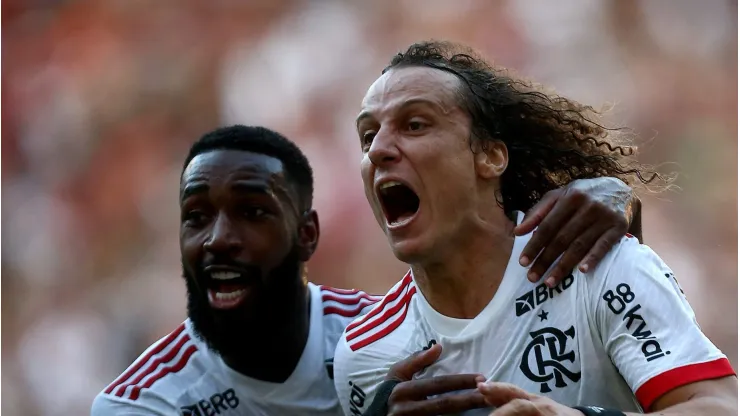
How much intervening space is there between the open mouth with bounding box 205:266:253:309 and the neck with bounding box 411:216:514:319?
92 centimetres

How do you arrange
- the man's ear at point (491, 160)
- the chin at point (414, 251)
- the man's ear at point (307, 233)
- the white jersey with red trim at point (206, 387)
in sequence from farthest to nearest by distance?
the man's ear at point (307, 233) < the white jersey with red trim at point (206, 387) < the man's ear at point (491, 160) < the chin at point (414, 251)

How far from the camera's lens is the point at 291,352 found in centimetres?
417

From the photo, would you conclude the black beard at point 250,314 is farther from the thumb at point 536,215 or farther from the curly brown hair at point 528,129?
the thumb at point 536,215

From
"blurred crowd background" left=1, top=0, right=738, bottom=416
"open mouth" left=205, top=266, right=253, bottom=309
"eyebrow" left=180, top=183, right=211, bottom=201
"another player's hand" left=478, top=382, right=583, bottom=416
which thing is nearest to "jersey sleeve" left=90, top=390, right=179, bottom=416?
"open mouth" left=205, top=266, right=253, bottom=309

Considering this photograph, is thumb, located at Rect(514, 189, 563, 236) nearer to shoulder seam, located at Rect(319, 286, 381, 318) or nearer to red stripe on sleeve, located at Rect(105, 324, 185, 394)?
shoulder seam, located at Rect(319, 286, 381, 318)

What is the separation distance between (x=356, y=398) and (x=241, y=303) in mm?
716

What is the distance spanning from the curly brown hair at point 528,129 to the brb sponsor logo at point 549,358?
1.80 ft

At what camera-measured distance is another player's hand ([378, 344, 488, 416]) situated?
118 inches

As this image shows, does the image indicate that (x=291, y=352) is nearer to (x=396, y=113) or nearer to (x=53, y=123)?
(x=396, y=113)

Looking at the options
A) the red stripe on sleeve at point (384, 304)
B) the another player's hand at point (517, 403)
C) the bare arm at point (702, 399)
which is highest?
the red stripe on sleeve at point (384, 304)

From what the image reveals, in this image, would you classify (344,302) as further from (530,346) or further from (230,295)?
(530,346)

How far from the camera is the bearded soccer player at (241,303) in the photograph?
3924 millimetres

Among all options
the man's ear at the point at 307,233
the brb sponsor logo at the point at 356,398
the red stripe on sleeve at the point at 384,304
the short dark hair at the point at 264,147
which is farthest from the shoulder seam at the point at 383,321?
the short dark hair at the point at 264,147

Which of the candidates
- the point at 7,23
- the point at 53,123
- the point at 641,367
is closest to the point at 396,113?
the point at 641,367
